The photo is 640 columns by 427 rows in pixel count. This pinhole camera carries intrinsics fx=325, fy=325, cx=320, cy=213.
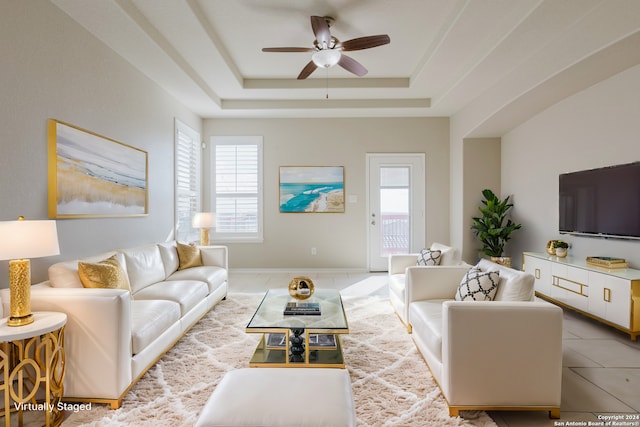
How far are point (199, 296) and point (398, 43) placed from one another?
352 cm

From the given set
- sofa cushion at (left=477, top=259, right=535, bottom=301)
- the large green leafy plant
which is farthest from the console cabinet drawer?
the large green leafy plant

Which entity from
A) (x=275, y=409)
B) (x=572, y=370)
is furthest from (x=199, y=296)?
(x=572, y=370)

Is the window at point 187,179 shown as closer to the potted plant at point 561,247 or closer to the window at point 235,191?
the window at point 235,191

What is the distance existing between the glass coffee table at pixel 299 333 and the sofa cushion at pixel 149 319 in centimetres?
68

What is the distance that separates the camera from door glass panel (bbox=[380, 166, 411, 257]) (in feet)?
19.1

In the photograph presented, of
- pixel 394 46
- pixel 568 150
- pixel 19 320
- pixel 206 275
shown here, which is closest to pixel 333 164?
pixel 394 46

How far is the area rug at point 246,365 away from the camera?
1.86m

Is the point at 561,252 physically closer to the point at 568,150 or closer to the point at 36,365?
the point at 568,150

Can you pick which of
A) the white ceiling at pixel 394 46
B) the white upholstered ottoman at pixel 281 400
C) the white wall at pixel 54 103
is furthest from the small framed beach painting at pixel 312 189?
the white upholstered ottoman at pixel 281 400

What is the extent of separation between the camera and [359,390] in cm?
213

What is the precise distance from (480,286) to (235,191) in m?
4.49

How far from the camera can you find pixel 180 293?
2943mm

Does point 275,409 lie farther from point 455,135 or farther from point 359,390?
point 455,135

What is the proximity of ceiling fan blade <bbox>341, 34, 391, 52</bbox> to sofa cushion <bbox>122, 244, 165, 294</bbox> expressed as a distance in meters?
2.80
